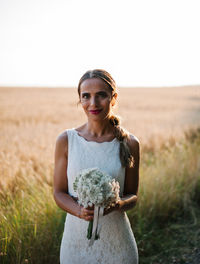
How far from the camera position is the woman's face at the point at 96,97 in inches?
81.3

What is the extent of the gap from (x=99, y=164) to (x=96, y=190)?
402mm

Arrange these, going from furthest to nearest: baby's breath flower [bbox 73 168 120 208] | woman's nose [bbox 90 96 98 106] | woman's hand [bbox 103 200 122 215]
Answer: woman's nose [bbox 90 96 98 106] < woman's hand [bbox 103 200 122 215] < baby's breath flower [bbox 73 168 120 208]

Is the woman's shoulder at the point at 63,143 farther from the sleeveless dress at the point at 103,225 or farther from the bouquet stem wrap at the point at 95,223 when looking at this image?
the bouquet stem wrap at the point at 95,223

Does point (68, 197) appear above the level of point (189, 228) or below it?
above

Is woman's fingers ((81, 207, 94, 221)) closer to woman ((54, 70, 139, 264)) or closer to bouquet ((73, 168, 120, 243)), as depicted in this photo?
bouquet ((73, 168, 120, 243))

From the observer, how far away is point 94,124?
2205mm

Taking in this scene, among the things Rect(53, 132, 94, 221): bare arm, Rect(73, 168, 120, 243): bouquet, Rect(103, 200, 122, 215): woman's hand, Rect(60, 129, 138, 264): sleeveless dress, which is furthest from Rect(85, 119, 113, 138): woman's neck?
Rect(103, 200, 122, 215): woman's hand

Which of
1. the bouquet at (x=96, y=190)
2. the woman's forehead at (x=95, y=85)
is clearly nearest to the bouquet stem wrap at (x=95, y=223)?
the bouquet at (x=96, y=190)

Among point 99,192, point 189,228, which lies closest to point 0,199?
point 99,192

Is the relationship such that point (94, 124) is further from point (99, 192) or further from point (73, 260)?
point (73, 260)

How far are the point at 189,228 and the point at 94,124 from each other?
9.90 ft

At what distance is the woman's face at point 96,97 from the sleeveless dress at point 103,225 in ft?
0.75

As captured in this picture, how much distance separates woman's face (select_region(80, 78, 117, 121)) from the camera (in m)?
2.06

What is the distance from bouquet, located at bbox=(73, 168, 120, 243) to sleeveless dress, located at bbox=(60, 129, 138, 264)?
0.29m
